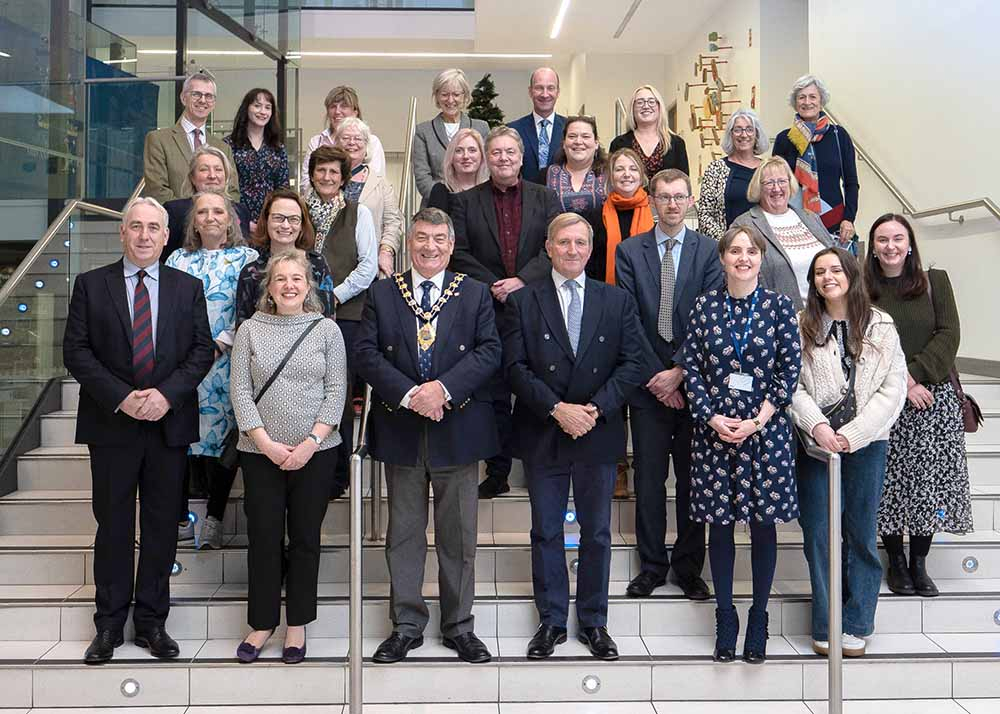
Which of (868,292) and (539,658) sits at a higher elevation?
→ (868,292)

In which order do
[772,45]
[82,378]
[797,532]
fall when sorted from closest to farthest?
1. [82,378]
2. [797,532]
3. [772,45]

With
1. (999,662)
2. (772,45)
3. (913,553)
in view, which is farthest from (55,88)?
(772,45)

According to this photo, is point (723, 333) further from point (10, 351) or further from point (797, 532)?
point (10, 351)

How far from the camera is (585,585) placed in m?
3.96

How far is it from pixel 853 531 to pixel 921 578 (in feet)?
1.86

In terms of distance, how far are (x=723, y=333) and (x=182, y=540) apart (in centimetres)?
244

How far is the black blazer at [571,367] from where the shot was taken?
3939 millimetres

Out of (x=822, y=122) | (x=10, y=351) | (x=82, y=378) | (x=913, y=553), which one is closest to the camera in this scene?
(x=82, y=378)

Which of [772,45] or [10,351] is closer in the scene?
[10,351]

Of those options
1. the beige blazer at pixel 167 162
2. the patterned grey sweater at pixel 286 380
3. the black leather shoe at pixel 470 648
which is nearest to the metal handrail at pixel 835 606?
the black leather shoe at pixel 470 648

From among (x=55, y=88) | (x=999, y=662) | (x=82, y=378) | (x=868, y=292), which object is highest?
(x=55, y=88)

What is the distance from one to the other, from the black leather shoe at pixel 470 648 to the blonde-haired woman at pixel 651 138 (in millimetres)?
2456

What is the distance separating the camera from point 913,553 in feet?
14.3

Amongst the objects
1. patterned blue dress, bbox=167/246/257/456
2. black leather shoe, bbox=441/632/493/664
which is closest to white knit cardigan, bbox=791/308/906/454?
black leather shoe, bbox=441/632/493/664
